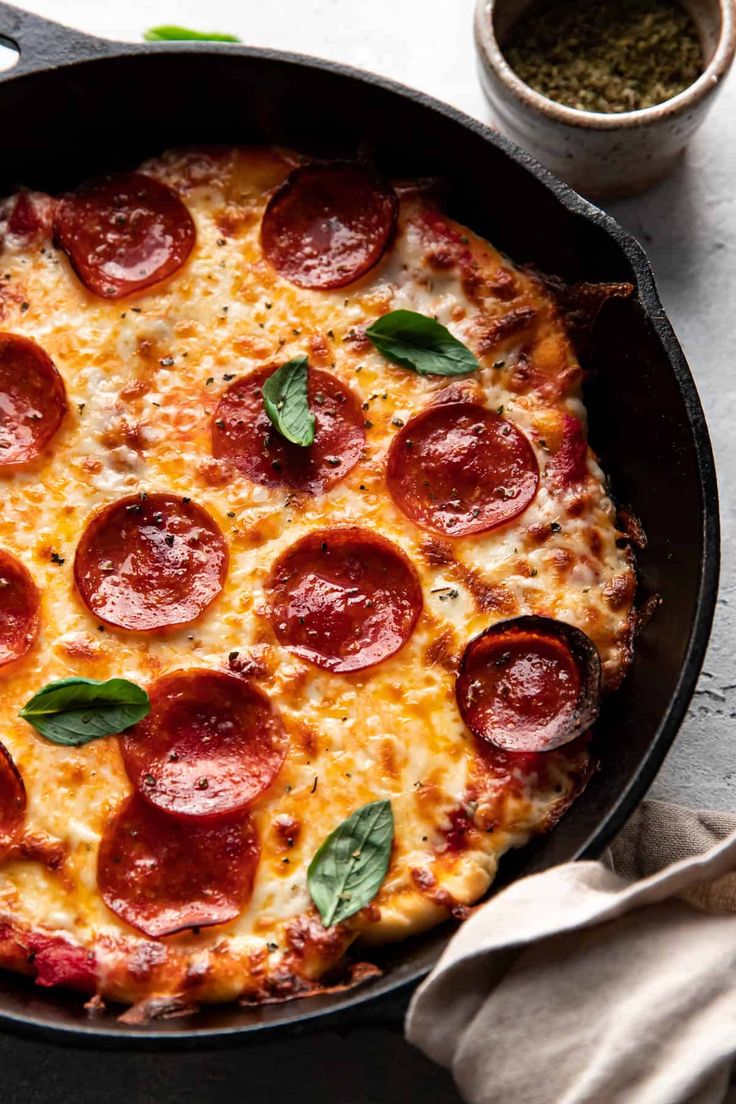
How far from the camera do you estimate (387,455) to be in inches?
170

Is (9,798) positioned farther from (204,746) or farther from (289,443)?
(289,443)

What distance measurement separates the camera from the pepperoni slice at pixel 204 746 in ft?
13.0

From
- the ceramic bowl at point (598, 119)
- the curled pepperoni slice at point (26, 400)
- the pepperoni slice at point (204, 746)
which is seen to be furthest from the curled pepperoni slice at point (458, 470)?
the ceramic bowl at point (598, 119)

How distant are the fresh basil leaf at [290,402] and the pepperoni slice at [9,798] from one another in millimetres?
1304

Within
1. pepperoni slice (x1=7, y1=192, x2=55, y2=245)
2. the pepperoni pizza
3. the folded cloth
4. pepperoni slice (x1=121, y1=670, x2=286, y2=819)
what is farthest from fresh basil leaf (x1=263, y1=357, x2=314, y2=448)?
the folded cloth

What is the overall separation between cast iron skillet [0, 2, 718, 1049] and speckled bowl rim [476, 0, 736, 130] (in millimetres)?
416

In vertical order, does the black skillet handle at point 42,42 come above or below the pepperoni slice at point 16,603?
above

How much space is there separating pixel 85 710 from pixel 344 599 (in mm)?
854

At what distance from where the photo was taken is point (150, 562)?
423 centimetres

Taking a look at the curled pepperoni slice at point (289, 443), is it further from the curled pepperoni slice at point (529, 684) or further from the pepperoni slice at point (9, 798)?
the pepperoni slice at point (9, 798)

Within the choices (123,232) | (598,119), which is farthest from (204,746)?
(598,119)

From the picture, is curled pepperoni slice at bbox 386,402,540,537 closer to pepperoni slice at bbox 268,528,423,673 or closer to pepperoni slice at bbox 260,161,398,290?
pepperoni slice at bbox 268,528,423,673

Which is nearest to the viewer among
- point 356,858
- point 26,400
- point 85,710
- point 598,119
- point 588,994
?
point 588,994

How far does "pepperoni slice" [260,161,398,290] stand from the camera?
4582mm
